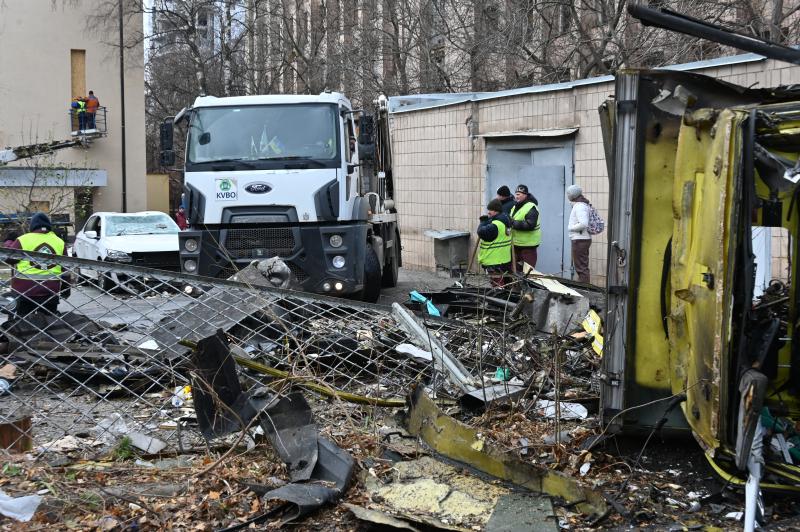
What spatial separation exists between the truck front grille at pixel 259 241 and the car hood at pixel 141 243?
4540mm

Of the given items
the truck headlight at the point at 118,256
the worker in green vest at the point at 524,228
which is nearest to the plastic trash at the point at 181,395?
the worker in green vest at the point at 524,228

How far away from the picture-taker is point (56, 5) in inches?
1259

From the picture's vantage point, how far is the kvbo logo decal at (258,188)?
10750 millimetres

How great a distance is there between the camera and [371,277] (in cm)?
1187

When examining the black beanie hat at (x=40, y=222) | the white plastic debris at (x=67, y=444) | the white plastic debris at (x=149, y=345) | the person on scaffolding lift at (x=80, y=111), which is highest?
the person on scaffolding lift at (x=80, y=111)

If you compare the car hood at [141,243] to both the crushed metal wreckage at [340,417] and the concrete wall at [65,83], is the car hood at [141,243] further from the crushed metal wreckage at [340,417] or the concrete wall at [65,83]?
the concrete wall at [65,83]

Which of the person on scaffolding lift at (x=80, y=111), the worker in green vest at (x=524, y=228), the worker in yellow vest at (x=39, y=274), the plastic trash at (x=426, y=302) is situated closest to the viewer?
the worker in yellow vest at (x=39, y=274)

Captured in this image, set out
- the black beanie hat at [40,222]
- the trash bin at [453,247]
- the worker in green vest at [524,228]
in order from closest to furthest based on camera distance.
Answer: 1. the black beanie hat at [40,222]
2. the worker in green vest at [524,228]
3. the trash bin at [453,247]

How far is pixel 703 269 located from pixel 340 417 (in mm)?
2534

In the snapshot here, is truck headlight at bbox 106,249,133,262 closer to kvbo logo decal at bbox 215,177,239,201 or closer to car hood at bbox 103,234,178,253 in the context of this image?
car hood at bbox 103,234,178,253

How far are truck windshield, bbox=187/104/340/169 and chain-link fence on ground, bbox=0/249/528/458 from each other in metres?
3.37

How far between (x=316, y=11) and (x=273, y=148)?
2308cm

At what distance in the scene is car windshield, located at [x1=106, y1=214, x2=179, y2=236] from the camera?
16422 millimetres

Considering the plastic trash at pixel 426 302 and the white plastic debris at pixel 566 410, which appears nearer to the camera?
the white plastic debris at pixel 566 410
